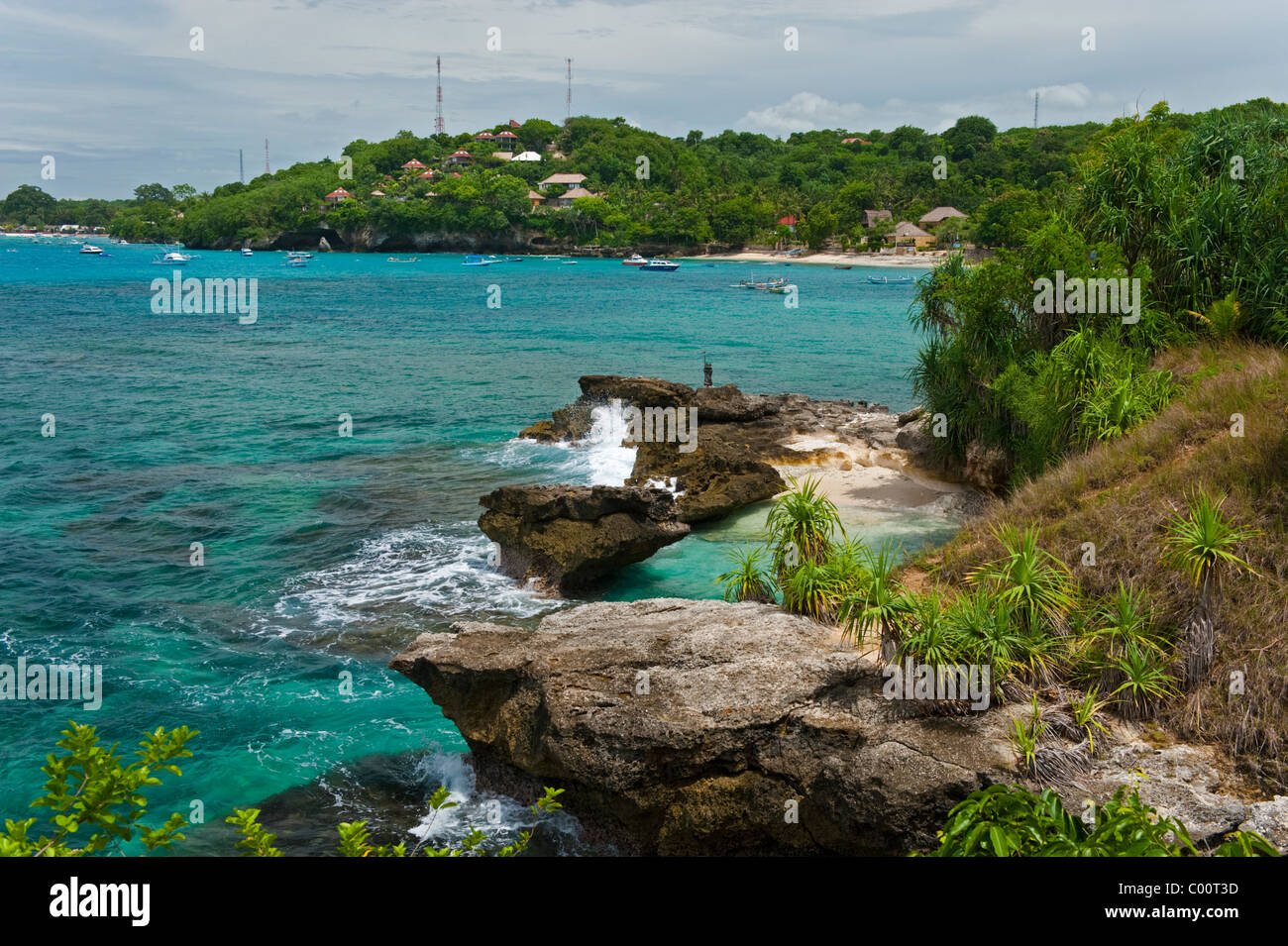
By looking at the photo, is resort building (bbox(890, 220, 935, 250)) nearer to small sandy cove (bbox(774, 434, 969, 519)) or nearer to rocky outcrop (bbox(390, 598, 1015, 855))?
small sandy cove (bbox(774, 434, 969, 519))

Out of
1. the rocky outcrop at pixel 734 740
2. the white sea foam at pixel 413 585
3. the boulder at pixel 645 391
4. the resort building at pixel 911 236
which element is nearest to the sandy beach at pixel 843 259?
the resort building at pixel 911 236

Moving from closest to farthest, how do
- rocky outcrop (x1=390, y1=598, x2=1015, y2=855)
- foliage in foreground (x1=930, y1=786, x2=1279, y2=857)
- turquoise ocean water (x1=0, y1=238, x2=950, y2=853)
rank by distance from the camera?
foliage in foreground (x1=930, y1=786, x2=1279, y2=857), rocky outcrop (x1=390, y1=598, x2=1015, y2=855), turquoise ocean water (x1=0, y1=238, x2=950, y2=853)

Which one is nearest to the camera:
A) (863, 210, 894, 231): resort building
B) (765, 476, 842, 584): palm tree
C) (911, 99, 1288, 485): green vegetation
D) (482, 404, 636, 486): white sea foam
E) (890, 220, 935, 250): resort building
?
(765, 476, 842, 584): palm tree

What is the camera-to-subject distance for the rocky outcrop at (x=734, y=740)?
9.76 m

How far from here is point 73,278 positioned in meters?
126

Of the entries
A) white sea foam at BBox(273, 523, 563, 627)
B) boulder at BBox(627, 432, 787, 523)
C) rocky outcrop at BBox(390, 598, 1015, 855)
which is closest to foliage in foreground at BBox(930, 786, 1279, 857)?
rocky outcrop at BBox(390, 598, 1015, 855)

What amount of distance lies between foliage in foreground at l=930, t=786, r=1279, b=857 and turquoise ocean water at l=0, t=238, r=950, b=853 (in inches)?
276

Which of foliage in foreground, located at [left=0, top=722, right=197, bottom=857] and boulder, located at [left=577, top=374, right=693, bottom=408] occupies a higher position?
boulder, located at [left=577, top=374, right=693, bottom=408]

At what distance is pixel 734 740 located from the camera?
10.4 m

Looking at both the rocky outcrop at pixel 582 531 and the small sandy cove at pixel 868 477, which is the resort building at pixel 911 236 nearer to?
the small sandy cove at pixel 868 477

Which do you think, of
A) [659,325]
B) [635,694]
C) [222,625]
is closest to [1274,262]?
[635,694]

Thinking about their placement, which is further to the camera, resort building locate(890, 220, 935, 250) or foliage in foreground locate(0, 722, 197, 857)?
resort building locate(890, 220, 935, 250)

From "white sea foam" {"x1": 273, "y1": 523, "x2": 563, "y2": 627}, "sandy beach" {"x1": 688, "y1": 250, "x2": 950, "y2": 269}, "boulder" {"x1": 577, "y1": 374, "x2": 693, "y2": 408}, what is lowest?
"white sea foam" {"x1": 273, "y1": 523, "x2": 563, "y2": 627}

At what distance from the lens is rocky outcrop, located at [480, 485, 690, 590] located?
19.9 metres
